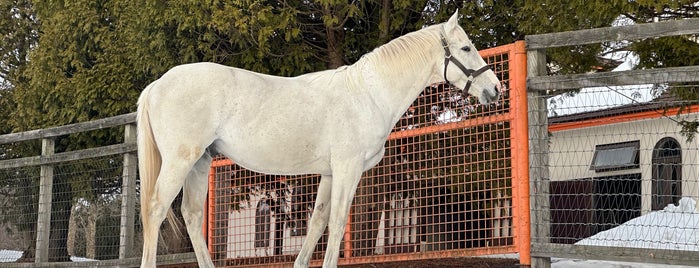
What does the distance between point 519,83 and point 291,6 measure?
177 inches

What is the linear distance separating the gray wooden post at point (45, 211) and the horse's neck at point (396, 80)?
14.7ft

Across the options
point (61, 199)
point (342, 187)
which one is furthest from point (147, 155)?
point (61, 199)

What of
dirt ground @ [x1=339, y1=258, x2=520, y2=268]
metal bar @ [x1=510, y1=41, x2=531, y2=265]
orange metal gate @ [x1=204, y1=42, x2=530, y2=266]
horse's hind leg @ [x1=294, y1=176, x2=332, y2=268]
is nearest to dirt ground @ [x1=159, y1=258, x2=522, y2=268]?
dirt ground @ [x1=339, y1=258, x2=520, y2=268]

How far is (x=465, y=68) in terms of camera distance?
219 inches

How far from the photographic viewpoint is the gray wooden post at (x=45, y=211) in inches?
347

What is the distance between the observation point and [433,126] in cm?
669

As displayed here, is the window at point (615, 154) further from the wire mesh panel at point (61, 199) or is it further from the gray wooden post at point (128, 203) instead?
the gray wooden post at point (128, 203)

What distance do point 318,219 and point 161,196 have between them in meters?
0.99

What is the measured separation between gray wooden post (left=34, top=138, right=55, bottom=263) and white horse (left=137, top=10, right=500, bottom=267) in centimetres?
367

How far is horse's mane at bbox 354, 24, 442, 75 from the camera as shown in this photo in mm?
5656

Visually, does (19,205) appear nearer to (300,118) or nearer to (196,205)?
(196,205)

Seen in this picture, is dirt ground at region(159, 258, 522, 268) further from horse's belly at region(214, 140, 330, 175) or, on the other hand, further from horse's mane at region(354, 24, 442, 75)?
horse's mane at region(354, 24, 442, 75)

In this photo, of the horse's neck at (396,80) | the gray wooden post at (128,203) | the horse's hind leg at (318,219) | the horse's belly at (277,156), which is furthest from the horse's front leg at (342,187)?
the gray wooden post at (128,203)

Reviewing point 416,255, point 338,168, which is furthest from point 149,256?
point 416,255
